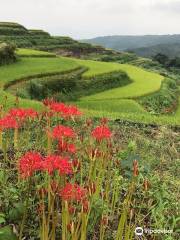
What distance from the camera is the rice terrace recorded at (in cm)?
489

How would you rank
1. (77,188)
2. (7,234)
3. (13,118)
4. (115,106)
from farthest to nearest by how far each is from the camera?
(115,106), (13,118), (7,234), (77,188)

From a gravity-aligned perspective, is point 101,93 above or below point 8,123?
below

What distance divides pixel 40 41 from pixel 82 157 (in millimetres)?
55656

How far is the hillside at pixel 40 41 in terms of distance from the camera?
5788 cm

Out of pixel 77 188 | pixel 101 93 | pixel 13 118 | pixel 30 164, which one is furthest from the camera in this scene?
pixel 101 93

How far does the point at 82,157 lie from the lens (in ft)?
27.7

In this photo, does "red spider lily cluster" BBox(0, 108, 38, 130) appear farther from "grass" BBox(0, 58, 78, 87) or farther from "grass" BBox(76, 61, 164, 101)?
"grass" BBox(76, 61, 164, 101)

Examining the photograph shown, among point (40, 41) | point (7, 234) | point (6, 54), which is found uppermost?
point (7, 234)

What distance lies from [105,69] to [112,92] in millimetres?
5284

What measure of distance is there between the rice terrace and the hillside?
24810 millimetres

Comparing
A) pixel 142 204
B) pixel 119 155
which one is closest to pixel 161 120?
pixel 119 155

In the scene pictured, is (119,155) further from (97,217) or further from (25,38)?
(25,38)

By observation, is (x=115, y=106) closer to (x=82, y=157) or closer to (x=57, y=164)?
(x=82, y=157)

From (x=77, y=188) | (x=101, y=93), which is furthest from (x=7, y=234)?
(x=101, y=93)
